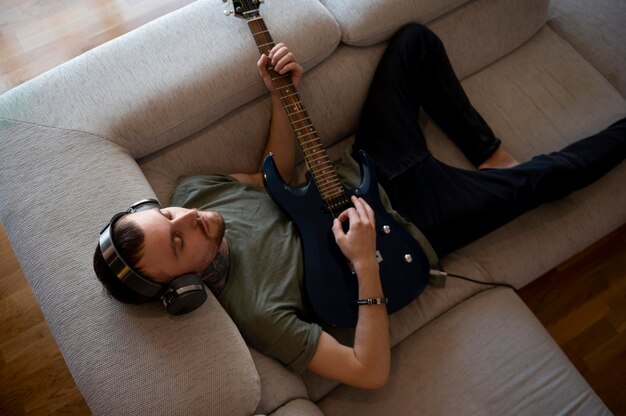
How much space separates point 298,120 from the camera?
3.99ft

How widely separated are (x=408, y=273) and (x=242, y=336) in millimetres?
460

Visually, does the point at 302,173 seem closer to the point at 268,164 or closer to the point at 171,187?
the point at 268,164

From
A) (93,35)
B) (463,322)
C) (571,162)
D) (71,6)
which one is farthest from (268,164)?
(71,6)

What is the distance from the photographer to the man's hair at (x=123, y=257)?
0.88 meters

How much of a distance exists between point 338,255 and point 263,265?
196 mm

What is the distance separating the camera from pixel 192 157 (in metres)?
1.28

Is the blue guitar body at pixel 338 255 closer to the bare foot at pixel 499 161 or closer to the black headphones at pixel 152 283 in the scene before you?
the black headphones at pixel 152 283

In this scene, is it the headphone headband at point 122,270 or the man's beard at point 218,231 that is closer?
the headphone headband at point 122,270

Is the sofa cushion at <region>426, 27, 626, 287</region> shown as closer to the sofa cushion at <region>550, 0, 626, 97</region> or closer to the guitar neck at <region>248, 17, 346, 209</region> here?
the sofa cushion at <region>550, 0, 626, 97</region>

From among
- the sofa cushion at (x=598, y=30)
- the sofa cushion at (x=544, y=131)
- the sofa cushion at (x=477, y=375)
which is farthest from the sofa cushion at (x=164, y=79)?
the sofa cushion at (x=598, y=30)

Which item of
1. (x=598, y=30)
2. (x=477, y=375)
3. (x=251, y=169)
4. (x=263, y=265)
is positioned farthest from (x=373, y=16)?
(x=477, y=375)

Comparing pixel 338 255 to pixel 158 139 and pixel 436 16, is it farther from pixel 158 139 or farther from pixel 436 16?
pixel 436 16

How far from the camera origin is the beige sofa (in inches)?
37.4

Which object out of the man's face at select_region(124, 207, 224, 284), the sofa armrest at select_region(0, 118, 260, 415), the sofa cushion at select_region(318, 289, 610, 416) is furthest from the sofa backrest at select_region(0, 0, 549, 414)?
the sofa cushion at select_region(318, 289, 610, 416)
